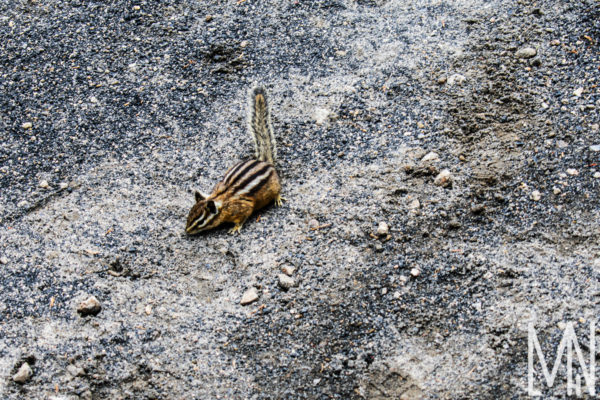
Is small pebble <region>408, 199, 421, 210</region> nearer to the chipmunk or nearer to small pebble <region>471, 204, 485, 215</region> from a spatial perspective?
small pebble <region>471, 204, 485, 215</region>

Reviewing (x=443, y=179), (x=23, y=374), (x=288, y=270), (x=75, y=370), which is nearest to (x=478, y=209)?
(x=443, y=179)

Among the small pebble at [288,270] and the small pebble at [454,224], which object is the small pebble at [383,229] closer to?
the small pebble at [454,224]

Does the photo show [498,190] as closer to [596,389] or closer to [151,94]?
[596,389]

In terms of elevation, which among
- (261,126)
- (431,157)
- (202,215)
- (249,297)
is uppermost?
(261,126)

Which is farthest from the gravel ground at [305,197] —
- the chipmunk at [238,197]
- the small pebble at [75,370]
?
the chipmunk at [238,197]

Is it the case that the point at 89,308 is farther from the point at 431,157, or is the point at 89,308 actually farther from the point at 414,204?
the point at 431,157
